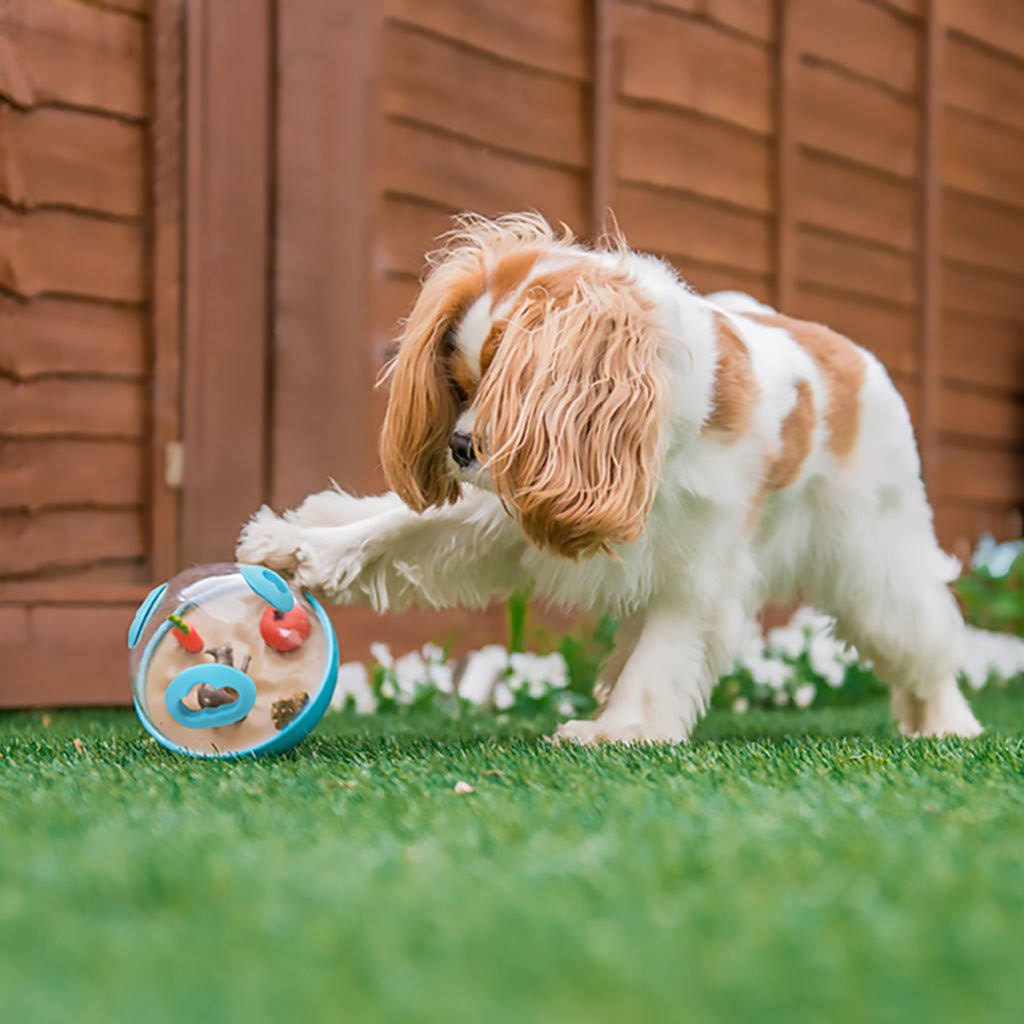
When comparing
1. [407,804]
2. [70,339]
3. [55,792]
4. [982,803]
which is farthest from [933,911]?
[70,339]

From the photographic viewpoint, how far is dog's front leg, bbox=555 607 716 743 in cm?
287

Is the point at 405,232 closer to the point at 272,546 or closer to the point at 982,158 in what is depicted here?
the point at 272,546

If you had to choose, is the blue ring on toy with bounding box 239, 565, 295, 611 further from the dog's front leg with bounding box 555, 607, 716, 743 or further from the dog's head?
the dog's front leg with bounding box 555, 607, 716, 743

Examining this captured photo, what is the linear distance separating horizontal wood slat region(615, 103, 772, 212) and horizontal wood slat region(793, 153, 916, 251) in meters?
0.19

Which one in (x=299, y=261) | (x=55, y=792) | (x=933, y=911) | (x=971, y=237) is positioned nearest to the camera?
(x=933, y=911)

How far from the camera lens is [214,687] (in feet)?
8.29

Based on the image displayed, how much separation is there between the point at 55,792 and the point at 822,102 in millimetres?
4684

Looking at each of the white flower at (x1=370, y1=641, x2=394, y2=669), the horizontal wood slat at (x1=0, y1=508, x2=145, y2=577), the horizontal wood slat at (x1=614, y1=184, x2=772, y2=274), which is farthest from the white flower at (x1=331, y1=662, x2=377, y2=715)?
the horizontal wood slat at (x1=614, y1=184, x2=772, y2=274)

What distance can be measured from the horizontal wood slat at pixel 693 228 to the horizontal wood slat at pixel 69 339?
5.88 ft

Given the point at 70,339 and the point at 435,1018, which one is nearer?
the point at 435,1018

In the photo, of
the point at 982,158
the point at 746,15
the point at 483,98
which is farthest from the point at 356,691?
the point at 982,158

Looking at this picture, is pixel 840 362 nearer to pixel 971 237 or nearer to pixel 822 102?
pixel 822 102

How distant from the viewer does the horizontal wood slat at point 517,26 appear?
4.52m

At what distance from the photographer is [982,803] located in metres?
1.98
